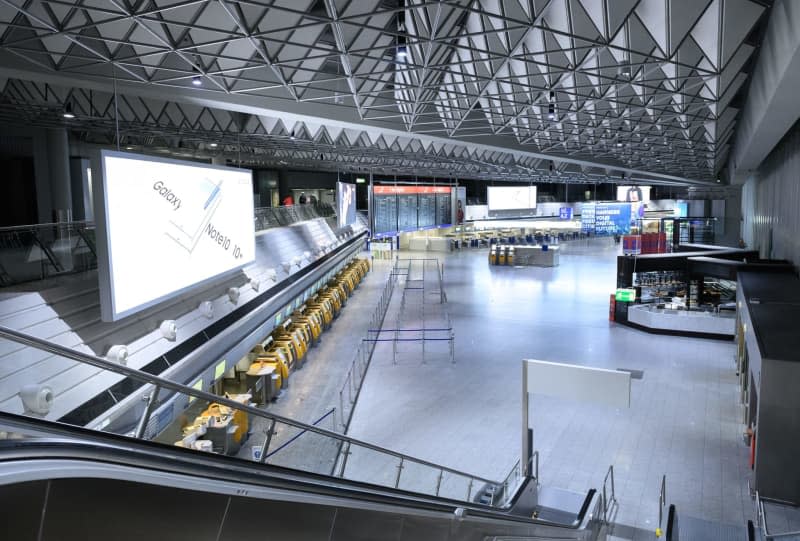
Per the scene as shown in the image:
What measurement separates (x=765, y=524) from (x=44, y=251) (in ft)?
31.6

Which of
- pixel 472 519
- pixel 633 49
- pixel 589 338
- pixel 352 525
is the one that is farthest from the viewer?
pixel 589 338

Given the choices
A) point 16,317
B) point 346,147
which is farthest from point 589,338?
point 16,317

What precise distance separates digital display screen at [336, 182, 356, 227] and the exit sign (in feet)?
39.3

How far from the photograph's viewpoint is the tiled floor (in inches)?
354

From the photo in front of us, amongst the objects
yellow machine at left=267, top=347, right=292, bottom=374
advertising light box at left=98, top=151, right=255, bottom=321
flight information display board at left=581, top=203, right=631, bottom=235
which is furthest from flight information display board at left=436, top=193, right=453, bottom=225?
advertising light box at left=98, top=151, right=255, bottom=321

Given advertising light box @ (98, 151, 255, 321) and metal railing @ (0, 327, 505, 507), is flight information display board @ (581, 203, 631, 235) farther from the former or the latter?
metal railing @ (0, 327, 505, 507)

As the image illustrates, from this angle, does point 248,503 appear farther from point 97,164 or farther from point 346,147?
point 346,147

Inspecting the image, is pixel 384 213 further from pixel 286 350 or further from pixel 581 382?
pixel 581 382

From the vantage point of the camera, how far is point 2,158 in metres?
20.0

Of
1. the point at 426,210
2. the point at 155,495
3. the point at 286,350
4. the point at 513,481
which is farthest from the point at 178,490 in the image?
the point at 426,210

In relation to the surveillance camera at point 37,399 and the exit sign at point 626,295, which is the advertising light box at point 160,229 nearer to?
the surveillance camera at point 37,399

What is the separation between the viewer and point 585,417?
1145 cm

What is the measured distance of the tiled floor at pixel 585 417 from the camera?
9.00m

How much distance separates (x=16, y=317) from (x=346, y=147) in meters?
19.6
